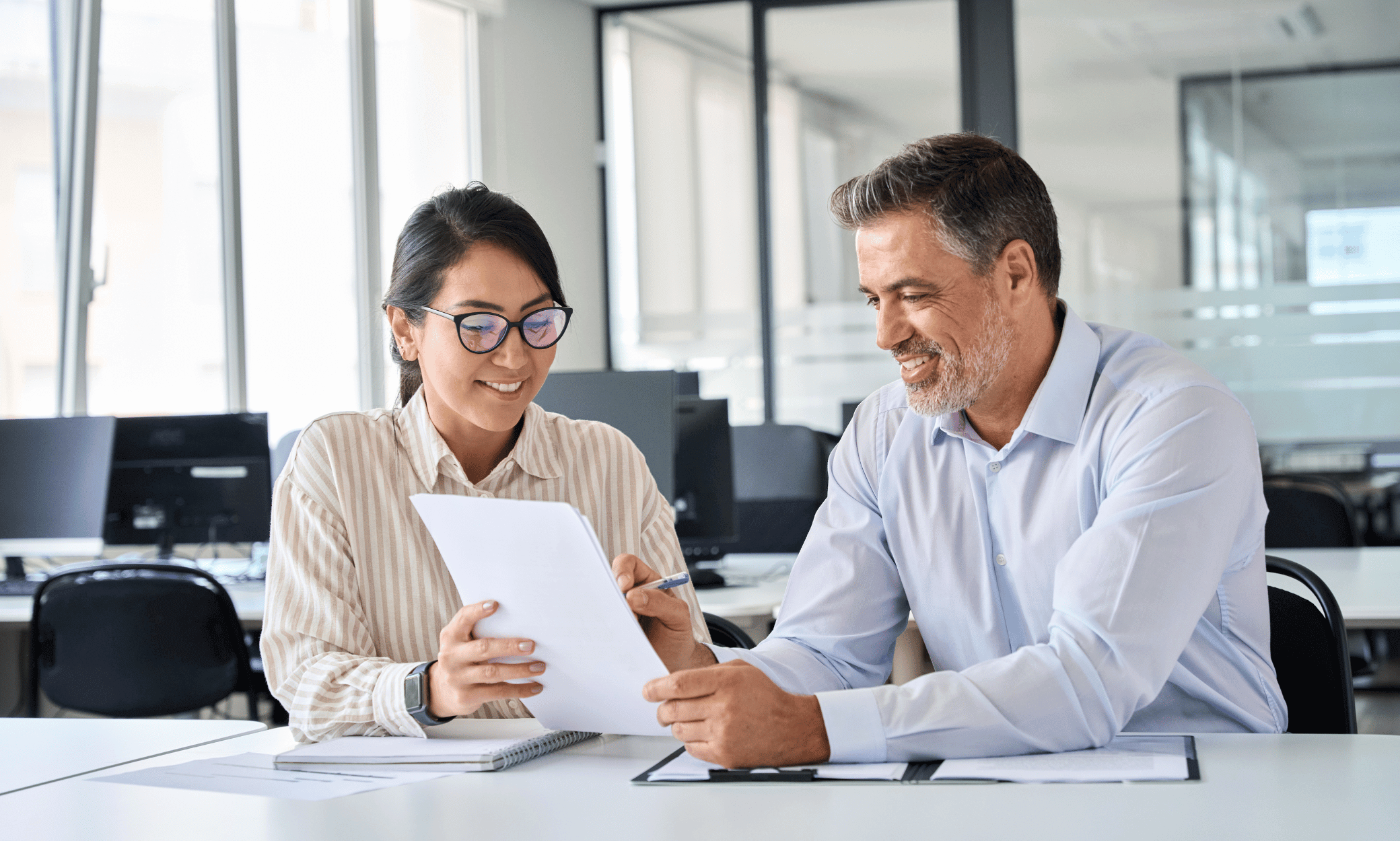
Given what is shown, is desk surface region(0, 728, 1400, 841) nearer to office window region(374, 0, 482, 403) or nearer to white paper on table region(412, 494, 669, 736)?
white paper on table region(412, 494, 669, 736)

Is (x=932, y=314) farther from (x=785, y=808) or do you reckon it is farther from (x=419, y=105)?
(x=419, y=105)

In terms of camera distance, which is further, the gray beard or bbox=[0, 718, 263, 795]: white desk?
the gray beard

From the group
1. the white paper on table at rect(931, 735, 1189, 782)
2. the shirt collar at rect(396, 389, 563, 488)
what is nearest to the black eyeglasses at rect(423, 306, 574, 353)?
the shirt collar at rect(396, 389, 563, 488)

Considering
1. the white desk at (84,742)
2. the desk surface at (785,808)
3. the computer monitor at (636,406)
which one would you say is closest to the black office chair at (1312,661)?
the desk surface at (785,808)

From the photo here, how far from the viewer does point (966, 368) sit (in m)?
1.56

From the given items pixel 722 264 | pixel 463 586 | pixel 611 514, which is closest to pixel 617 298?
pixel 722 264

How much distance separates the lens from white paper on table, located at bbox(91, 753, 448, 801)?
124 centimetres

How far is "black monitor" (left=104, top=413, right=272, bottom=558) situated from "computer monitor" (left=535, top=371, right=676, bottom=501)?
150 centimetres

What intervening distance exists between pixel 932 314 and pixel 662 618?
49cm

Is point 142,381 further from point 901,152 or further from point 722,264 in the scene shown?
point 901,152

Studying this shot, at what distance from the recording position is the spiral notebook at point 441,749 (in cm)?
130

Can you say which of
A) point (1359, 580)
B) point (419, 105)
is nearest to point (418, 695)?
point (1359, 580)

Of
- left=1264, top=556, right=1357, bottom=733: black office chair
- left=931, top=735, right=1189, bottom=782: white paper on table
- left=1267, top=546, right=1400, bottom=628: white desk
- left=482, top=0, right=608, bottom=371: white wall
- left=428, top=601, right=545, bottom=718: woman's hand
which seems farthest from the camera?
left=482, top=0, right=608, bottom=371: white wall

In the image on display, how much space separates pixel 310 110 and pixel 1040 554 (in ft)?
15.5
